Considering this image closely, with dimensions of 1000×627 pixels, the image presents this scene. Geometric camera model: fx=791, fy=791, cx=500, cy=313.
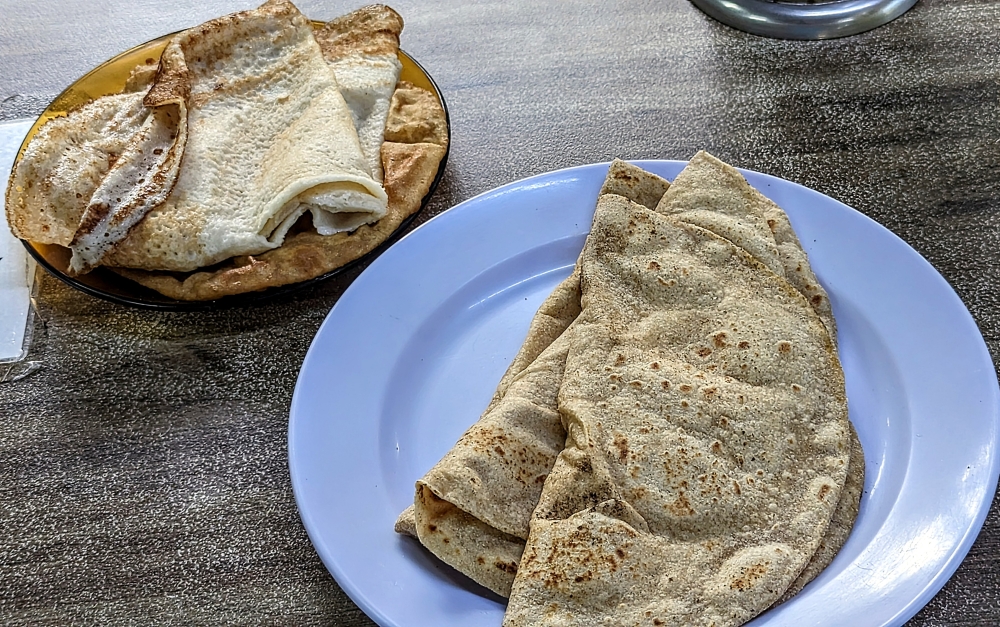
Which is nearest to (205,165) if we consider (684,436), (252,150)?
(252,150)

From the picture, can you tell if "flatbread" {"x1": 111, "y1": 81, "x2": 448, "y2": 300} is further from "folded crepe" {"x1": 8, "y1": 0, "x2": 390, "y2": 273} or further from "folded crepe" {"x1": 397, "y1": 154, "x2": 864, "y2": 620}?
"folded crepe" {"x1": 397, "y1": 154, "x2": 864, "y2": 620}

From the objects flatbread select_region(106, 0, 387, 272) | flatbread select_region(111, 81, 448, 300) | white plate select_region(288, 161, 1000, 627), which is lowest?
white plate select_region(288, 161, 1000, 627)

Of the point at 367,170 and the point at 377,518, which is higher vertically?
the point at 367,170

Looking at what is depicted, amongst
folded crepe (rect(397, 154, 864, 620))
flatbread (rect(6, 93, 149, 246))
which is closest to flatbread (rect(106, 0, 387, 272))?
flatbread (rect(6, 93, 149, 246))

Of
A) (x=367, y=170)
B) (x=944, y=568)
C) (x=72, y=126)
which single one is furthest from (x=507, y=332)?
(x=72, y=126)

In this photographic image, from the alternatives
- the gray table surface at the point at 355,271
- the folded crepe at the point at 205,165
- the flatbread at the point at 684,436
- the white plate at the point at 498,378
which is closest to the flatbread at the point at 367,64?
the folded crepe at the point at 205,165

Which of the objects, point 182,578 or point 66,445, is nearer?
point 182,578

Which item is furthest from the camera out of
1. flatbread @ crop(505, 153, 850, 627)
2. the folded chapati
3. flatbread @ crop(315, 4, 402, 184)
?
flatbread @ crop(315, 4, 402, 184)

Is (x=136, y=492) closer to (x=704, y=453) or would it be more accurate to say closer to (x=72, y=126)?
(x=72, y=126)
